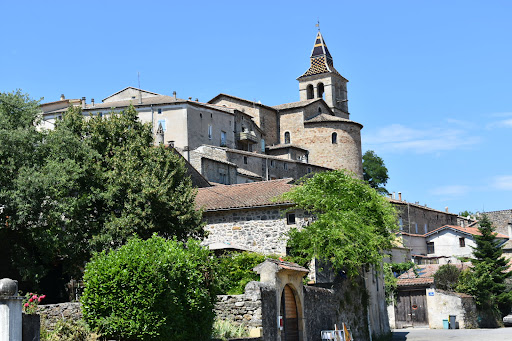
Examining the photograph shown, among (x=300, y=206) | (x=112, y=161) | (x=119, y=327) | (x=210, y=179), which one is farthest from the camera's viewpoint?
(x=210, y=179)

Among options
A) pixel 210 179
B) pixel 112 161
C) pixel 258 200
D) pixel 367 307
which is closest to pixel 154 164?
pixel 112 161

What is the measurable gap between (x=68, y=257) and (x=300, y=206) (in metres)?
9.56

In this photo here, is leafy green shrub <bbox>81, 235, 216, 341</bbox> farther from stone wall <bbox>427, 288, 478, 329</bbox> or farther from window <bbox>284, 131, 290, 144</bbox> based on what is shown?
window <bbox>284, 131, 290, 144</bbox>

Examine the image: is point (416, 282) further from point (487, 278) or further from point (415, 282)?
point (487, 278)

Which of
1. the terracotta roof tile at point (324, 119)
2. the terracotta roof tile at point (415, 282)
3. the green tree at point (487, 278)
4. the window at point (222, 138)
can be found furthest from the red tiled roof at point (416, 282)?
the terracotta roof tile at point (324, 119)

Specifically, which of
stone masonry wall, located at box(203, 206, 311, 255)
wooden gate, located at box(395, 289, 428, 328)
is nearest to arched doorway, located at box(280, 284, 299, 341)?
stone masonry wall, located at box(203, 206, 311, 255)

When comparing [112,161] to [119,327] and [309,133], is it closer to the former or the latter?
[119,327]

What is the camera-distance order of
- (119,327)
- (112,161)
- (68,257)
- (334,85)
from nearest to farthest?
(119,327), (68,257), (112,161), (334,85)

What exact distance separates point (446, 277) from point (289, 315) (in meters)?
28.9

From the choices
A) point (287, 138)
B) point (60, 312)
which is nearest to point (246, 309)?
point (60, 312)

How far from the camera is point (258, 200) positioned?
29438mm

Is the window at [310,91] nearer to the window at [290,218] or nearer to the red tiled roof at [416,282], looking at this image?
the red tiled roof at [416,282]

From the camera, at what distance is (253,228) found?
95.6 feet

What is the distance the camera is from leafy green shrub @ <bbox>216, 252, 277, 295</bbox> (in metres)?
21.2
